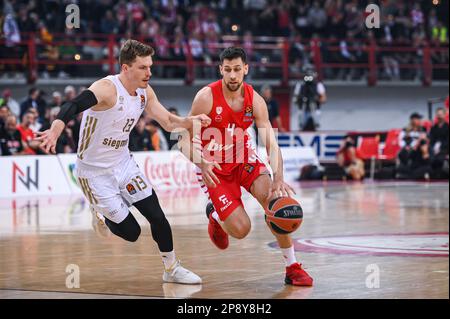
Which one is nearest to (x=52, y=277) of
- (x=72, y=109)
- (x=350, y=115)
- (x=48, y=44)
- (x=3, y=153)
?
(x=72, y=109)

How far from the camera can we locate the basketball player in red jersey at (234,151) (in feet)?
29.8

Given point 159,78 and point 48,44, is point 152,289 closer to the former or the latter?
point 48,44

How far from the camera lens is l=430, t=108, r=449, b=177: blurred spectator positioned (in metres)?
25.6

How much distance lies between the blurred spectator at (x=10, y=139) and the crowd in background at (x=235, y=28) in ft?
20.1

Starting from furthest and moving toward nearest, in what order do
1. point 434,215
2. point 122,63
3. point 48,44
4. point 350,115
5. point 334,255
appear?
point 350,115, point 48,44, point 434,215, point 334,255, point 122,63

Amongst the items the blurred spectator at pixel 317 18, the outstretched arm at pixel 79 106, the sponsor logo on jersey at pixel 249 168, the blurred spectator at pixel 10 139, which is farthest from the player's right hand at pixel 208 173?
the blurred spectator at pixel 317 18

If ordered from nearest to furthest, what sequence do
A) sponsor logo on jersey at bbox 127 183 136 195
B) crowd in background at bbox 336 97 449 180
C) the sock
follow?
sponsor logo on jersey at bbox 127 183 136 195, the sock, crowd in background at bbox 336 97 449 180

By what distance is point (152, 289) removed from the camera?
341 inches

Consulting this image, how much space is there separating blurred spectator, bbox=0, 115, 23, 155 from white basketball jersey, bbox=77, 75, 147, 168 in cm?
1141

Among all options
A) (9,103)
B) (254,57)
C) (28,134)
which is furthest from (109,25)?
(28,134)

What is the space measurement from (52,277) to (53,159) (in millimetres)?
11354

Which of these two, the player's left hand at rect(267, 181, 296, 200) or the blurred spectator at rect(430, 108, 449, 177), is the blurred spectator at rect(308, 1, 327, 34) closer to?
the blurred spectator at rect(430, 108, 449, 177)

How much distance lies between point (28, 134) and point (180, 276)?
42.5 feet

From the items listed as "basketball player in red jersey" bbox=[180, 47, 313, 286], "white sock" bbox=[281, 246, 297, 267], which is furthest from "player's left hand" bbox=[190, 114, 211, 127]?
"white sock" bbox=[281, 246, 297, 267]
